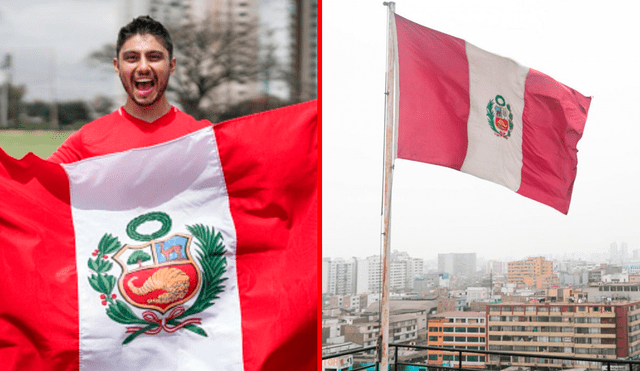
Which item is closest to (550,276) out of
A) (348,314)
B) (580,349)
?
(580,349)

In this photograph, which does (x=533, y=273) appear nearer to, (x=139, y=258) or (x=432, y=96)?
(x=432, y=96)

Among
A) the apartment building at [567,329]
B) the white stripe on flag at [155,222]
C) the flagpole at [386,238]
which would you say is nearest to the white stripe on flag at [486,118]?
the flagpole at [386,238]

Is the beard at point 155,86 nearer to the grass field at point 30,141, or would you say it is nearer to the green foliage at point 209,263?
the grass field at point 30,141

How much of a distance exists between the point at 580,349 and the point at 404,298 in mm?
16700

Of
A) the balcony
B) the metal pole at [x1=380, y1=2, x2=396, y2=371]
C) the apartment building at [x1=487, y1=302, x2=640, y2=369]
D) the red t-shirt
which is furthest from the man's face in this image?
the apartment building at [x1=487, y1=302, x2=640, y2=369]

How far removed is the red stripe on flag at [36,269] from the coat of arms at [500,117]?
3857mm

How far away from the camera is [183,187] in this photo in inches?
117

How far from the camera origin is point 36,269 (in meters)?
2.81

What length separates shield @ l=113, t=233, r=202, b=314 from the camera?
2889mm

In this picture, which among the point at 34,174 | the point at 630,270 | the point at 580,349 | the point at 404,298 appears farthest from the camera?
the point at 630,270

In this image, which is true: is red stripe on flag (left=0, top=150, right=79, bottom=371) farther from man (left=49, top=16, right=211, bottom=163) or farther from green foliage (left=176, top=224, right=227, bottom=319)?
green foliage (left=176, top=224, right=227, bottom=319)

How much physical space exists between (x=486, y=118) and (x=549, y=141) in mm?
741

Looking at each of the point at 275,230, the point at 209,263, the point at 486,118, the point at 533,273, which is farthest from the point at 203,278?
the point at 533,273

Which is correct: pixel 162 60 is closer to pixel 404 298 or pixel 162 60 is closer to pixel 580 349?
pixel 404 298
